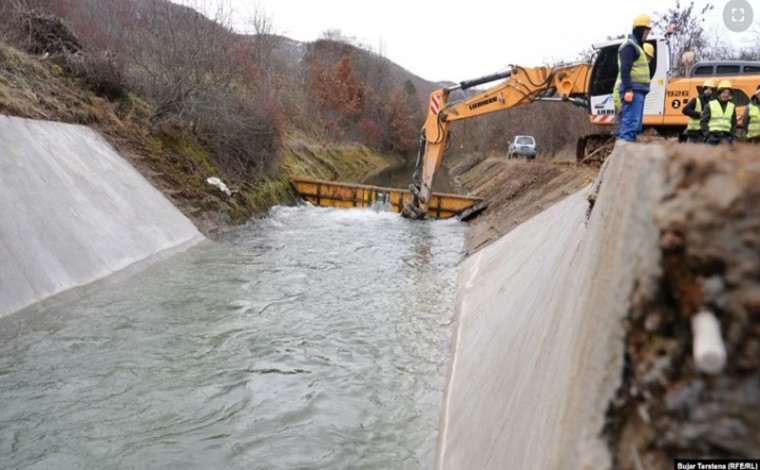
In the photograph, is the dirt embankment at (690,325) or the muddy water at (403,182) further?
the muddy water at (403,182)

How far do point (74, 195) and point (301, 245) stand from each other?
5.21 m

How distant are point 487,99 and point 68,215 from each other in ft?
37.0

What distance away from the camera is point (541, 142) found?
33.3 m

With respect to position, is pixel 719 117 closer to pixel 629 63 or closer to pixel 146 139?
pixel 629 63

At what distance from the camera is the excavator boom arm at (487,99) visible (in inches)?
541

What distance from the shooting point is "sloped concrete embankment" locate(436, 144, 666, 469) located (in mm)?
1647

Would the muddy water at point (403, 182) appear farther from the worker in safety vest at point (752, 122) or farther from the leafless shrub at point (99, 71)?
the worker in safety vest at point (752, 122)

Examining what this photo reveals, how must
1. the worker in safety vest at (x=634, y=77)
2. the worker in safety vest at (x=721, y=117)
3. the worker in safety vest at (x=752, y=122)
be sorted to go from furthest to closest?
the worker in safety vest at (x=752, y=122) < the worker in safety vest at (x=721, y=117) < the worker in safety vest at (x=634, y=77)

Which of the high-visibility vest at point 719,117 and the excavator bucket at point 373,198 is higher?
the high-visibility vest at point 719,117

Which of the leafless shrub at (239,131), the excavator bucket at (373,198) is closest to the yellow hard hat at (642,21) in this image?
the excavator bucket at (373,198)

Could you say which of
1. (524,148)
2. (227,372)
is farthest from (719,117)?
(524,148)

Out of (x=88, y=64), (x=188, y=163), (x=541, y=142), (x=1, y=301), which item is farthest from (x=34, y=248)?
(x=541, y=142)

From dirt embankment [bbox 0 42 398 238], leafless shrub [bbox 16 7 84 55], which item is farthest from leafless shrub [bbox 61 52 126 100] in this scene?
leafless shrub [bbox 16 7 84 55]

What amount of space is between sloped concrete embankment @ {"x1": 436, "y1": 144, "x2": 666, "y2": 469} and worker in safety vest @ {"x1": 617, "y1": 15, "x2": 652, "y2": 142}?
8.49 feet
